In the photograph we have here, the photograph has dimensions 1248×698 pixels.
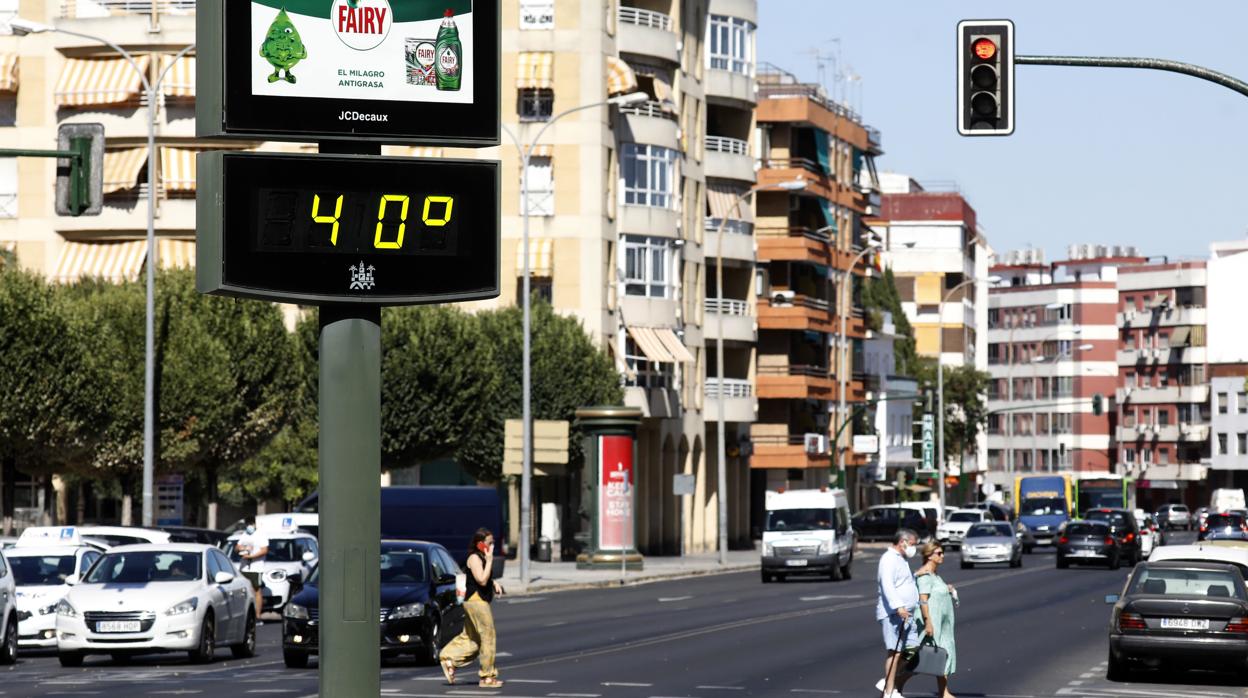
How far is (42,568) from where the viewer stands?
3306 centimetres

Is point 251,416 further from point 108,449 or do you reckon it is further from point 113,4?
point 113,4

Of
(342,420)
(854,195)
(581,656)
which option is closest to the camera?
(342,420)

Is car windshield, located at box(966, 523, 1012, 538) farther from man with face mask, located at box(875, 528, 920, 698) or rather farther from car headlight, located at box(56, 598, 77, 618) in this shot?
man with face mask, located at box(875, 528, 920, 698)

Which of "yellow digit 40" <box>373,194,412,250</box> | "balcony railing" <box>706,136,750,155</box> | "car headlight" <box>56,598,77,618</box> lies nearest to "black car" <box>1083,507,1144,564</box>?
"balcony railing" <box>706,136,750,155</box>

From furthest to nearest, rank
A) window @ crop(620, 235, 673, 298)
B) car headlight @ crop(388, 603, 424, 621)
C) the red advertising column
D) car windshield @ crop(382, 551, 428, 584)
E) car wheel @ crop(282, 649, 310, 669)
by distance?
window @ crop(620, 235, 673, 298), the red advertising column, car windshield @ crop(382, 551, 428, 584), car headlight @ crop(388, 603, 424, 621), car wheel @ crop(282, 649, 310, 669)

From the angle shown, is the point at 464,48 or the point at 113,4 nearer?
the point at 464,48

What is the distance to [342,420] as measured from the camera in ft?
34.3

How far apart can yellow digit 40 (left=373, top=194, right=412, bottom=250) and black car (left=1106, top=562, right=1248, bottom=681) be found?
1706 centimetres

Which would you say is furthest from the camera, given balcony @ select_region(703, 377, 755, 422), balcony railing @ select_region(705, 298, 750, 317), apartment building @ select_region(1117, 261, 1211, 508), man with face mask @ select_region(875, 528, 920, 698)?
apartment building @ select_region(1117, 261, 1211, 508)

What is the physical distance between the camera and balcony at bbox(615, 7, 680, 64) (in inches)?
3004

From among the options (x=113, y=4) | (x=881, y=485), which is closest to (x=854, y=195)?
(x=881, y=485)

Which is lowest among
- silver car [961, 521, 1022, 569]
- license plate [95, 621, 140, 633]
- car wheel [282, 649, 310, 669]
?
silver car [961, 521, 1022, 569]

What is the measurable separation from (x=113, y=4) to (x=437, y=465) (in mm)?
18046

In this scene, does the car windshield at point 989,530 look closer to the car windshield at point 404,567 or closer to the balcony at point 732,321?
the balcony at point 732,321
